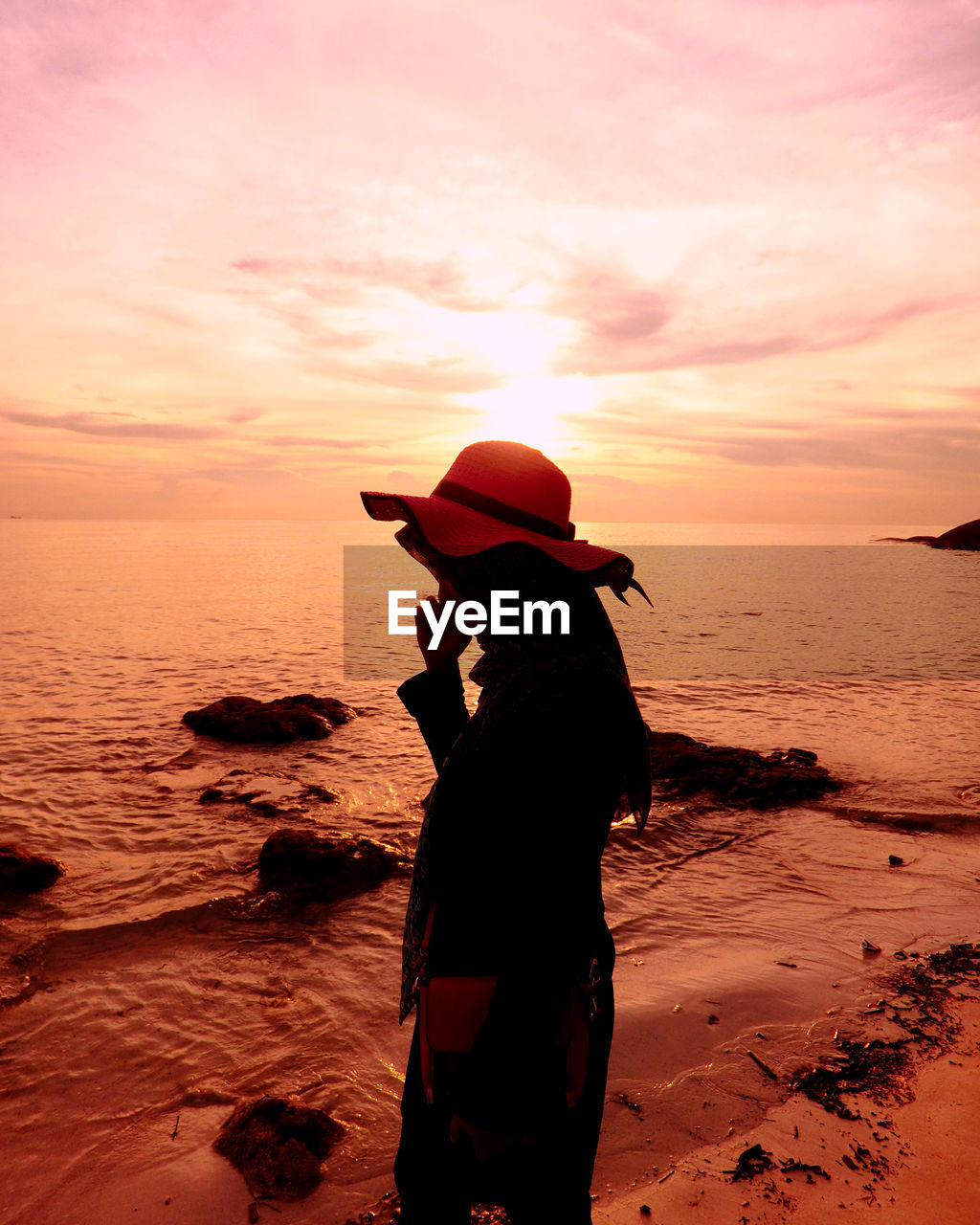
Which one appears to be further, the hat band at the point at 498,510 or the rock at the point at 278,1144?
the rock at the point at 278,1144

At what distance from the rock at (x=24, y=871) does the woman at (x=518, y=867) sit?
18.6 feet

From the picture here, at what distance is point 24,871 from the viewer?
6387mm

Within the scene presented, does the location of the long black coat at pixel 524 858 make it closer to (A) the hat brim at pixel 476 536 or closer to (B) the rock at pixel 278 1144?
(A) the hat brim at pixel 476 536

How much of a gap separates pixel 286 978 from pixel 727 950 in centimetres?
Result: 310

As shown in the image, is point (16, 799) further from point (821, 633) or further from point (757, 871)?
point (821, 633)

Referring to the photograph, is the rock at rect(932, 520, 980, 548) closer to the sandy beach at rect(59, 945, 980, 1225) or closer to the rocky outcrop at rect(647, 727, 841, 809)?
the rocky outcrop at rect(647, 727, 841, 809)

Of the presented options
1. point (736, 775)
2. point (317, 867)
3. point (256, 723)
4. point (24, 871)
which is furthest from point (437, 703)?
point (256, 723)

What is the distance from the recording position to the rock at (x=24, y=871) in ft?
20.8

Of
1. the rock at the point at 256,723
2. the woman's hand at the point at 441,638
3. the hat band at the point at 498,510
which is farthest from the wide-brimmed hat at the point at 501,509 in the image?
the rock at the point at 256,723

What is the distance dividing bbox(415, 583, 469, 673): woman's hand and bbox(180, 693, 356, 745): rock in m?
9.90

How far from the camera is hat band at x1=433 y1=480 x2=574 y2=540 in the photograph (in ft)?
6.40

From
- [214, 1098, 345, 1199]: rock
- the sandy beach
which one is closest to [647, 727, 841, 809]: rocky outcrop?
the sandy beach

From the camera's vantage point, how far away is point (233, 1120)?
12.0 feet

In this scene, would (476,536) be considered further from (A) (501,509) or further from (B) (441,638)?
(B) (441,638)
